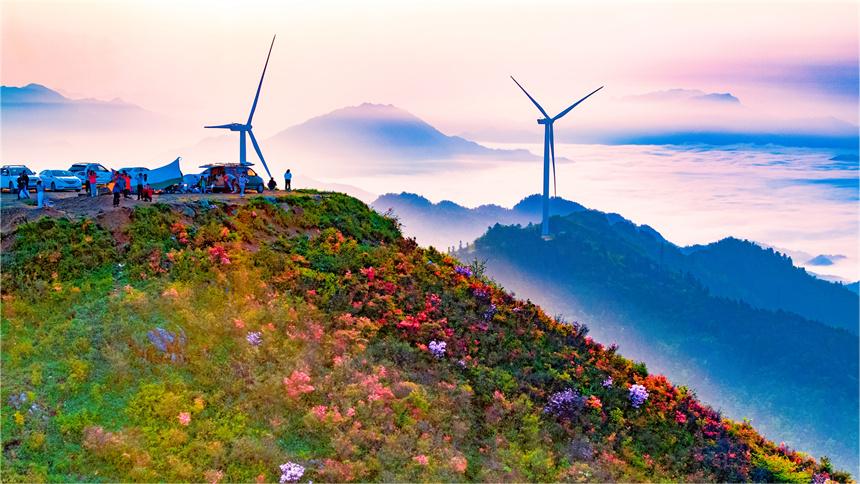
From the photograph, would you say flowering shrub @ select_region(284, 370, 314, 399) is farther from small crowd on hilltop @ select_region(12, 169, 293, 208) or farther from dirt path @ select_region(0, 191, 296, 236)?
small crowd on hilltop @ select_region(12, 169, 293, 208)

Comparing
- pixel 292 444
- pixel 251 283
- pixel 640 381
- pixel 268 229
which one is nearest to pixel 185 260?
pixel 251 283

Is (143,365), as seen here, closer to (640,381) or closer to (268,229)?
(268,229)

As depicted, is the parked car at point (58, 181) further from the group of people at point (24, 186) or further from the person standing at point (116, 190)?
the person standing at point (116, 190)

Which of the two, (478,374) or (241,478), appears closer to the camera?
(241,478)

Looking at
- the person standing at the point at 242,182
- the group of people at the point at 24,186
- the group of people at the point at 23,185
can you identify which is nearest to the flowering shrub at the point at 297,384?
the person standing at the point at 242,182

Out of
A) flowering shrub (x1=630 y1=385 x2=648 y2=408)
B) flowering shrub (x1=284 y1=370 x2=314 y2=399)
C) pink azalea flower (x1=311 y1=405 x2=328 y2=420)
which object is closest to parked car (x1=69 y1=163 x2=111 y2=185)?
flowering shrub (x1=284 y1=370 x2=314 y2=399)

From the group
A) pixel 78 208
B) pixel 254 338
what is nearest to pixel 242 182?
pixel 78 208
